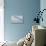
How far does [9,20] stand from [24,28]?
0.66m

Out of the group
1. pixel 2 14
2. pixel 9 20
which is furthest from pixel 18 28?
pixel 2 14

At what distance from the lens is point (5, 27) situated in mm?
4742

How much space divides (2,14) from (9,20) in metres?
0.35

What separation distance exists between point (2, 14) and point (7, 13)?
199mm

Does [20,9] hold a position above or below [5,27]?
above

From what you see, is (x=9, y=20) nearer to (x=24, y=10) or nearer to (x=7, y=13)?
(x=7, y=13)

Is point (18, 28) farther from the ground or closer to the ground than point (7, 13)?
closer to the ground

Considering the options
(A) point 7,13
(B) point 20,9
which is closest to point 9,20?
(A) point 7,13

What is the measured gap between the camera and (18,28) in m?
4.77

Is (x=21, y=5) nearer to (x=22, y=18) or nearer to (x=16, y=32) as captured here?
(x=22, y=18)

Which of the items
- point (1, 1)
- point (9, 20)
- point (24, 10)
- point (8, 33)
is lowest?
point (8, 33)

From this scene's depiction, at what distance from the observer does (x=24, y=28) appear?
4.75 metres

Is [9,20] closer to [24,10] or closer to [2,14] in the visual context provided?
[2,14]

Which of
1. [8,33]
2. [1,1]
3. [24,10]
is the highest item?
[1,1]
